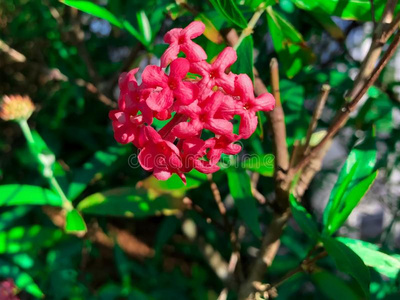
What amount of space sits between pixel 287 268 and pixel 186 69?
1000 millimetres

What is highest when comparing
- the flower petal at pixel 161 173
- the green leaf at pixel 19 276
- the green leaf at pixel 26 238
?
the flower petal at pixel 161 173

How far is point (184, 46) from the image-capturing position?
2.22 feet

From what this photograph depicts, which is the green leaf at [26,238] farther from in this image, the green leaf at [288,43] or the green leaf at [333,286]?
the green leaf at [288,43]

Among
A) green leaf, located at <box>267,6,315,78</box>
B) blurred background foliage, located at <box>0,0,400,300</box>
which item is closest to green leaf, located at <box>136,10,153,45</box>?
blurred background foliage, located at <box>0,0,400,300</box>

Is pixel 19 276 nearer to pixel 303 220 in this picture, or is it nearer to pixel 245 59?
pixel 303 220

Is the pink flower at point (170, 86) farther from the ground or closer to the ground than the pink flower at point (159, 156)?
farther from the ground

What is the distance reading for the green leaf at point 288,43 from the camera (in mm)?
902

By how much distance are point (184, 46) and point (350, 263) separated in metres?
0.45

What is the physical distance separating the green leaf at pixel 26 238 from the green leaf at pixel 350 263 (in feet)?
3.04

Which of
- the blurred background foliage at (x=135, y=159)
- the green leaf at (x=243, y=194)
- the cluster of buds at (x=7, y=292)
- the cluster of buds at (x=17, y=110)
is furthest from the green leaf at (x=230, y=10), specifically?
the cluster of buds at (x=7, y=292)

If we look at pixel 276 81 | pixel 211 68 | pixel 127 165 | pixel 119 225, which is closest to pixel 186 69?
pixel 211 68

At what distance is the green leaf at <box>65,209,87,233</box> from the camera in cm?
110

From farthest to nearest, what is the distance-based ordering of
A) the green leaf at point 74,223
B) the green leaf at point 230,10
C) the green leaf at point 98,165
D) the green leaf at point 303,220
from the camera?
1. the green leaf at point 98,165
2. the green leaf at point 74,223
3. the green leaf at point 303,220
4. the green leaf at point 230,10

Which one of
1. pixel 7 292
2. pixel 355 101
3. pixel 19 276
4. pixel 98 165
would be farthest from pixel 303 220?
pixel 19 276
